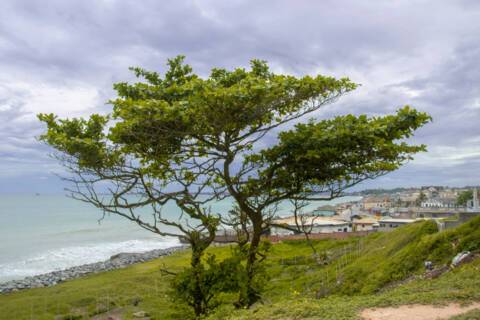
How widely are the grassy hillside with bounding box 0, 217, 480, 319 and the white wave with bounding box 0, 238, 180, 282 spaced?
839cm

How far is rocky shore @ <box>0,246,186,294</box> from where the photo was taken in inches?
1035

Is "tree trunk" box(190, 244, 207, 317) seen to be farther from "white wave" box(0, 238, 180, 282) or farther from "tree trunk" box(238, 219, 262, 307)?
"white wave" box(0, 238, 180, 282)

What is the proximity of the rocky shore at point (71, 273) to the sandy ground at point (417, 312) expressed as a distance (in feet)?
86.2

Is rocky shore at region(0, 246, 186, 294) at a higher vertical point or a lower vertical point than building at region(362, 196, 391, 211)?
lower

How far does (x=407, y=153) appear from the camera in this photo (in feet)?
25.0

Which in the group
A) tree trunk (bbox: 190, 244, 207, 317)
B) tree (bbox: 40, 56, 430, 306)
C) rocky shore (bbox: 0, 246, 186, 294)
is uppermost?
tree (bbox: 40, 56, 430, 306)

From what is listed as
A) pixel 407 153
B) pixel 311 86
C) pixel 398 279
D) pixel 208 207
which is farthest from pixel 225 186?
pixel 398 279

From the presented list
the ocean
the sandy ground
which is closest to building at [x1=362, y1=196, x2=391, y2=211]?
the ocean

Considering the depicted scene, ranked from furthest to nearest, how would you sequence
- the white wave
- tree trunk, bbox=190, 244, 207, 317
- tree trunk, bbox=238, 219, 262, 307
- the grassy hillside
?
1. the white wave
2. tree trunk, bbox=190, 244, 207, 317
3. tree trunk, bbox=238, 219, 262, 307
4. the grassy hillside

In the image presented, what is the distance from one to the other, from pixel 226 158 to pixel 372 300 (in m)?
3.61

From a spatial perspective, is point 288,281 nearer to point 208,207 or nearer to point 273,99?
point 208,207

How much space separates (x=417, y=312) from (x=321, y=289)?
820 centimetres


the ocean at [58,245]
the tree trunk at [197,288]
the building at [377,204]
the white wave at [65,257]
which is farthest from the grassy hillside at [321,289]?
the building at [377,204]

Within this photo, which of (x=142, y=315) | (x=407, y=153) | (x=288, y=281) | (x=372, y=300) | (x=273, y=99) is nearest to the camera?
(x=372, y=300)
